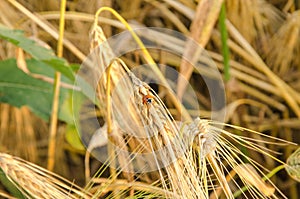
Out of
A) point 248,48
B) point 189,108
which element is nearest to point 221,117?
point 189,108

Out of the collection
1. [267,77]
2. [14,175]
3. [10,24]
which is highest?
[10,24]

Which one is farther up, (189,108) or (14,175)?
(189,108)

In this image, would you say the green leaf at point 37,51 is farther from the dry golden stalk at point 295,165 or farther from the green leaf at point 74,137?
the dry golden stalk at point 295,165

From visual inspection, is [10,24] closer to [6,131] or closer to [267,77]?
[6,131]

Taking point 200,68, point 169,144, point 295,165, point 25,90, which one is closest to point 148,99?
point 169,144

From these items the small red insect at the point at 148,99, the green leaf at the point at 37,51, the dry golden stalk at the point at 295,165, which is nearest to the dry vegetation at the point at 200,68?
the green leaf at the point at 37,51

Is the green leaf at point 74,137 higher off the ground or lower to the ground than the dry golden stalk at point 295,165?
higher

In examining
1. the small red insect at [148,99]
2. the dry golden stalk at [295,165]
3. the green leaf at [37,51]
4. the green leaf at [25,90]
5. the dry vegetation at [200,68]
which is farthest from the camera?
the dry vegetation at [200,68]

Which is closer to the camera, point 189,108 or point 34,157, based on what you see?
point 189,108
